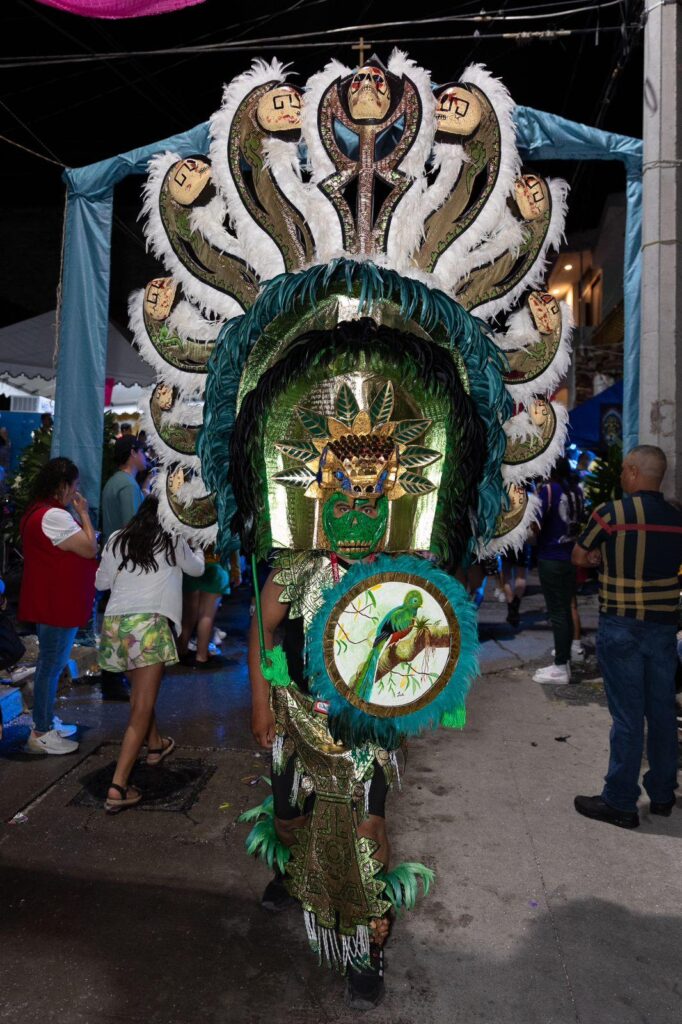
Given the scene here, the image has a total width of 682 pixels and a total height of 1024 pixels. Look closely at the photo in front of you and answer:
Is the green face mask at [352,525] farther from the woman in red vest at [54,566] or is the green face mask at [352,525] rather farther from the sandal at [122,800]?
the woman in red vest at [54,566]

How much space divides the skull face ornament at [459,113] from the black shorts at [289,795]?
2319 mm

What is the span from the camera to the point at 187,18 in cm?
989

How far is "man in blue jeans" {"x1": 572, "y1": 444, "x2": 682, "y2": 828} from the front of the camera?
371 cm

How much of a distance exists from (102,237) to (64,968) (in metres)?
5.28

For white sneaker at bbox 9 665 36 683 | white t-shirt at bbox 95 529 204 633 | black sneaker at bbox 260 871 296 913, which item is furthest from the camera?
white sneaker at bbox 9 665 36 683

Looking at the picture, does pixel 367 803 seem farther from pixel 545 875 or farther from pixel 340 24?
pixel 340 24

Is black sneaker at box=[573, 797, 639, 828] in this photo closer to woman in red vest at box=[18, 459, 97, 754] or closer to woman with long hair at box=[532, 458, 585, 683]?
woman with long hair at box=[532, 458, 585, 683]

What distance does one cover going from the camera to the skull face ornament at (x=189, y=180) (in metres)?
2.70

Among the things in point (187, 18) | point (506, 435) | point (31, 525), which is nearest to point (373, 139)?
point (506, 435)

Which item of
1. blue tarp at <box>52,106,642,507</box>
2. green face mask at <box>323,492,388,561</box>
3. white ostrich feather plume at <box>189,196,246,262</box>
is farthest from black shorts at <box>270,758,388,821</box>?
blue tarp at <box>52,106,642,507</box>

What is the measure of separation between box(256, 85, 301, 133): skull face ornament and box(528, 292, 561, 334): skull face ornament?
1.11 metres

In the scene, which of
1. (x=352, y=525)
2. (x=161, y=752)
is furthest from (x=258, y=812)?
(x=352, y=525)

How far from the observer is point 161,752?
4383 mm

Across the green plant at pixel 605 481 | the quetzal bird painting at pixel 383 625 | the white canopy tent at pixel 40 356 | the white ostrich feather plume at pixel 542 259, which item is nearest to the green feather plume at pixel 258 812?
the quetzal bird painting at pixel 383 625
